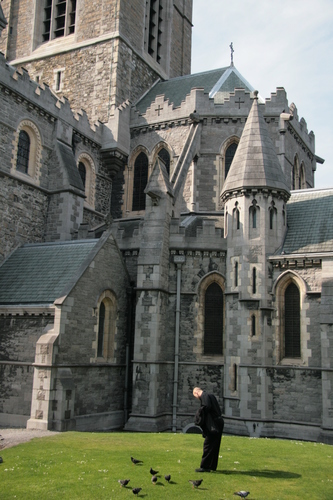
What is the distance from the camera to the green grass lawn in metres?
8.76

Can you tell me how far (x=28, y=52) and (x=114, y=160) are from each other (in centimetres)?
1113

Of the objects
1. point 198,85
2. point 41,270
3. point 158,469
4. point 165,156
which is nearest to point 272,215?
point 165,156

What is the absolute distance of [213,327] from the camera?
19.5 metres

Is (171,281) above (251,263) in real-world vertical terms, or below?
below

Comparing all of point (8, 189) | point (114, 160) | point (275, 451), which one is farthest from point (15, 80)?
point (275, 451)

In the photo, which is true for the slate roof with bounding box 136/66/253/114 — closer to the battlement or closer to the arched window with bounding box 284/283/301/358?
the battlement

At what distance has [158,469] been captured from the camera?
400 inches

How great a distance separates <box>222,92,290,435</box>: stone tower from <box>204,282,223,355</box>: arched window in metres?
0.81

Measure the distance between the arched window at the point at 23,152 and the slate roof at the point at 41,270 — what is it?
345 cm

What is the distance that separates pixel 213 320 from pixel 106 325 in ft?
12.9

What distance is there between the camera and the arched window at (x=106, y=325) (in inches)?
746

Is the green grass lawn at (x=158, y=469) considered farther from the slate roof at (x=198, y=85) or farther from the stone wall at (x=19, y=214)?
the slate roof at (x=198, y=85)

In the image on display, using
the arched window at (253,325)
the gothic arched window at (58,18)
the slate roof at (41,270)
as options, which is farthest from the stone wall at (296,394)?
the gothic arched window at (58,18)

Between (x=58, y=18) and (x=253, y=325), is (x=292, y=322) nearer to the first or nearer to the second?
(x=253, y=325)
